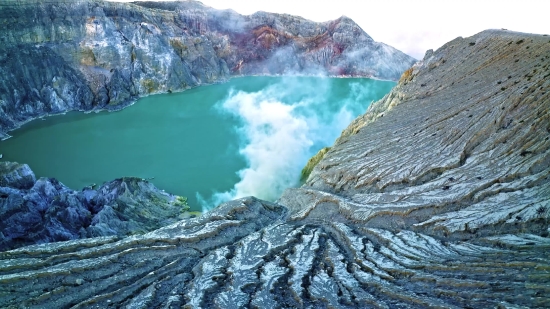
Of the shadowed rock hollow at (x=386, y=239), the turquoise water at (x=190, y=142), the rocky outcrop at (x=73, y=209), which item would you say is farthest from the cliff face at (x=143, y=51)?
the shadowed rock hollow at (x=386, y=239)

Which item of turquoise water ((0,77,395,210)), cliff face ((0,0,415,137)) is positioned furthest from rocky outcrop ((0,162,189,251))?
cliff face ((0,0,415,137))

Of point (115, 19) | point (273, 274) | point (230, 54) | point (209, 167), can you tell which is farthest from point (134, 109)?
point (273, 274)

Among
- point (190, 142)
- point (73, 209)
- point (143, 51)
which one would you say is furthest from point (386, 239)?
point (143, 51)

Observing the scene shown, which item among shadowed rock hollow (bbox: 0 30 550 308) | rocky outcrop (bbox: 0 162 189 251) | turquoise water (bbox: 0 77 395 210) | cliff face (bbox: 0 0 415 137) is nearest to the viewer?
shadowed rock hollow (bbox: 0 30 550 308)

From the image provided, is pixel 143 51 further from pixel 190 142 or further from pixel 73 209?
pixel 73 209

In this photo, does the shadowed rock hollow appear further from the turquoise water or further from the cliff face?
the cliff face

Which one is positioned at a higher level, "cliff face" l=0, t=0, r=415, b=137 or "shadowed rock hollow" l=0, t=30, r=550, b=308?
"cliff face" l=0, t=0, r=415, b=137

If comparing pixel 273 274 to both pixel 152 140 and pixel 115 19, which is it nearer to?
pixel 152 140
